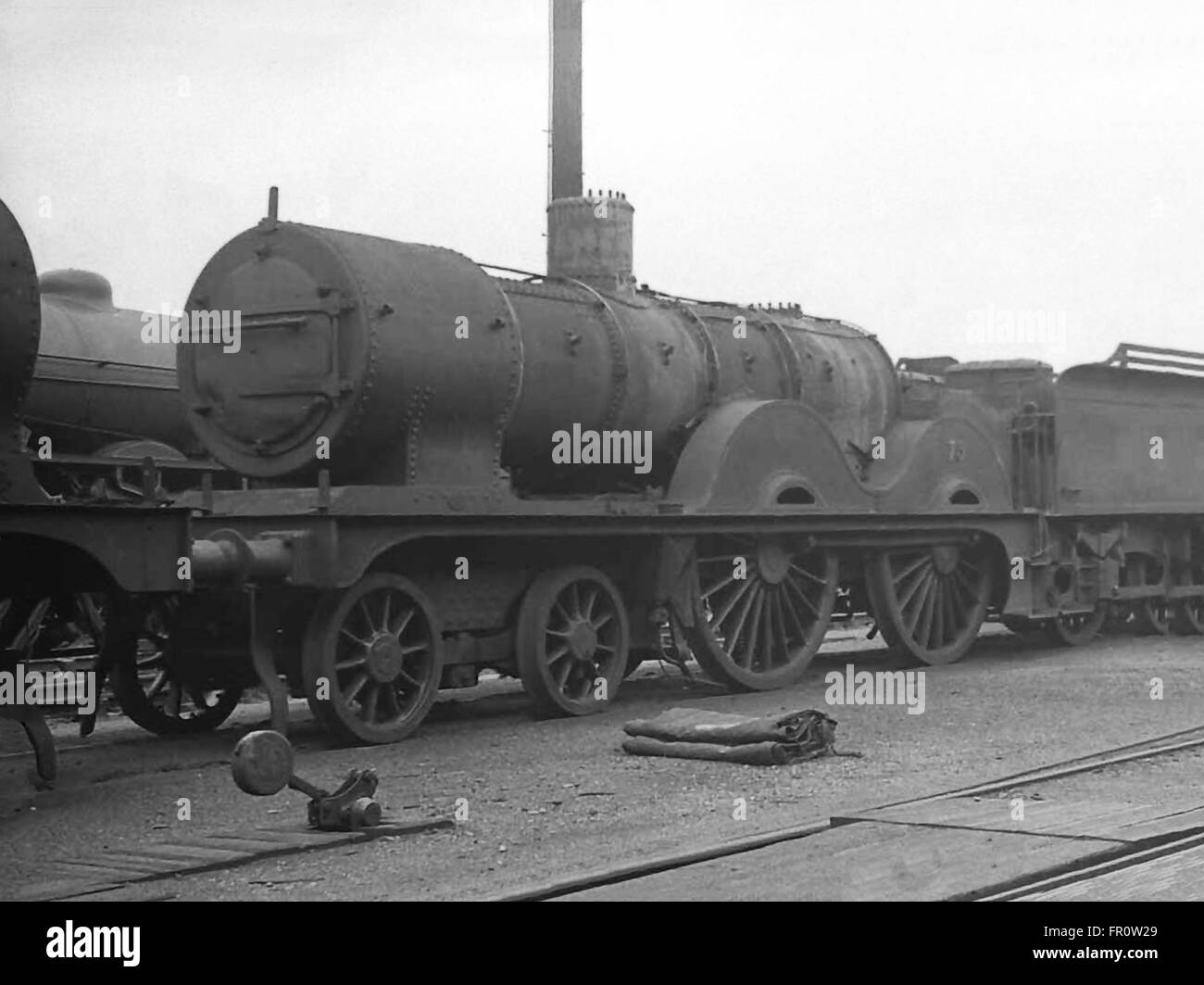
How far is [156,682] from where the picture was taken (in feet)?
40.5

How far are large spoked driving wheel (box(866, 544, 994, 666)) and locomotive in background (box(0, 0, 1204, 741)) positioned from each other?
0.03 meters

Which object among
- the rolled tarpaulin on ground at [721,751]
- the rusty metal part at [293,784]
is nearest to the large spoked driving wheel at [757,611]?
the rolled tarpaulin on ground at [721,751]

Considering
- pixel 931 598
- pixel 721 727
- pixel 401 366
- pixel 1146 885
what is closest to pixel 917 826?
pixel 1146 885

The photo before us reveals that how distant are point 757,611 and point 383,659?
A: 13.4 ft

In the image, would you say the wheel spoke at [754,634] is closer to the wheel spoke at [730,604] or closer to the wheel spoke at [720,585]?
the wheel spoke at [730,604]

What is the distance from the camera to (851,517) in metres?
14.9

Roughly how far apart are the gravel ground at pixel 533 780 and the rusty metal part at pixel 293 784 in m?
0.24

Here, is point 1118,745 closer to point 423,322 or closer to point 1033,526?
point 423,322

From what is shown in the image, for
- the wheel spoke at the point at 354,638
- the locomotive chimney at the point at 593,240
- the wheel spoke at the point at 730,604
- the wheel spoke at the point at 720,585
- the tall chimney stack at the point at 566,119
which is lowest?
the wheel spoke at the point at 354,638

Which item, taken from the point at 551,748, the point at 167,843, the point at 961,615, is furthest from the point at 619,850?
the point at 961,615

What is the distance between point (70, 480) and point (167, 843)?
7.01 meters

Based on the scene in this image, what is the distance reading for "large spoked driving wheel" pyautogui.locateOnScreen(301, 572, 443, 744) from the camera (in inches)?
425

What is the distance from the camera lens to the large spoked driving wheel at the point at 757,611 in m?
13.9

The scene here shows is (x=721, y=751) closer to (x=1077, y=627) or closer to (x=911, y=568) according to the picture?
(x=911, y=568)
